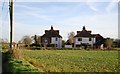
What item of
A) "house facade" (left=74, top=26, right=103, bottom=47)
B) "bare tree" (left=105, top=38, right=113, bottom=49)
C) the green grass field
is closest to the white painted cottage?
"house facade" (left=74, top=26, right=103, bottom=47)

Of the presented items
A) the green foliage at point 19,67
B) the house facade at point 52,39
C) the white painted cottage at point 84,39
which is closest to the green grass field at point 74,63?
the green foliage at point 19,67

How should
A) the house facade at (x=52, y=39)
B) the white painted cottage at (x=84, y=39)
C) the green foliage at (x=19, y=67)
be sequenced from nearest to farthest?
the green foliage at (x=19, y=67)
the white painted cottage at (x=84, y=39)
the house facade at (x=52, y=39)

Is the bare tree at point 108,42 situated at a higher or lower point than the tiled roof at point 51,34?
lower

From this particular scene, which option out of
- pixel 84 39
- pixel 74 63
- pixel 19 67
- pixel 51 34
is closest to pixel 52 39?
pixel 51 34

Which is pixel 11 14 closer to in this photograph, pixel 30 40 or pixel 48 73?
pixel 48 73

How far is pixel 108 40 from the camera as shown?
3408 inches

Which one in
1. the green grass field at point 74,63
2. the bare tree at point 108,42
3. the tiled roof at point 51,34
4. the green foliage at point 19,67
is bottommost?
the green grass field at point 74,63

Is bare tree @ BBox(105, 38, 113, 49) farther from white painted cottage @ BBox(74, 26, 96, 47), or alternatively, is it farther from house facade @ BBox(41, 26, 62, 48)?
house facade @ BBox(41, 26, 62, 48)

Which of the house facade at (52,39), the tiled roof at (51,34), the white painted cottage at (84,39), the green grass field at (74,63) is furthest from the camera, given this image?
the tiled roof at (51,34)

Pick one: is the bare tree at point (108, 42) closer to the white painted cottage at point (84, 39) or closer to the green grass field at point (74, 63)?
the white painted cottage at point (84, 39)

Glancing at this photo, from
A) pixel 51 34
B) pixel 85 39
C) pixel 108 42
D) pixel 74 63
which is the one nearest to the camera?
pixel 74 63

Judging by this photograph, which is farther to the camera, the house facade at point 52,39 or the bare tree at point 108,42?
the house facade at point 52,39

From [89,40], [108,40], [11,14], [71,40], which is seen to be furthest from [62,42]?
[11,14]

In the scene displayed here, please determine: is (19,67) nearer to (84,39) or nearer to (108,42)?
(108,42)
